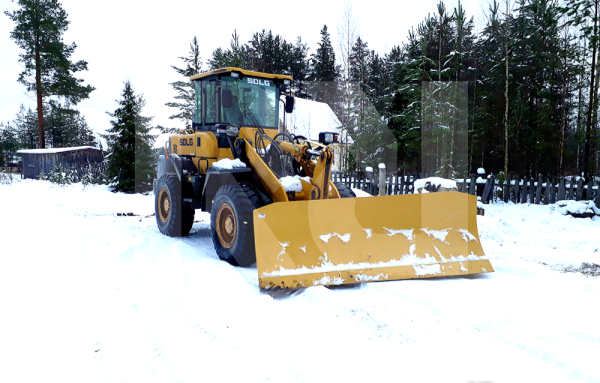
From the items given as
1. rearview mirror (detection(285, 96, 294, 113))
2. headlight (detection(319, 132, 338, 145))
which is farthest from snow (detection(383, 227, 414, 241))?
rearview mirror (detection(285, 96, 294, 113))

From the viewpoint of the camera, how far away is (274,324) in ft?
10.6

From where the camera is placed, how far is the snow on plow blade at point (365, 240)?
4.24m

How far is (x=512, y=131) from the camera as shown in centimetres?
2023

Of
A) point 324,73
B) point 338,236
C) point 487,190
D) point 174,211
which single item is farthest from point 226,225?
point 324,73

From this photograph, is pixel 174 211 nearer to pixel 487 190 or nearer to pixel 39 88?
pixel 487 190

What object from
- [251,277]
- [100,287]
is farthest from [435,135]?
[100,287]

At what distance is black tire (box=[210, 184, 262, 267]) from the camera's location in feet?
16.0

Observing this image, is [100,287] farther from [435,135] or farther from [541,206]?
Answer: [435,135]

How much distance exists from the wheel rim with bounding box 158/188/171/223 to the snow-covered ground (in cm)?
191

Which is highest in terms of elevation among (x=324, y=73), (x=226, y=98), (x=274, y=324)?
(x=324, y=73)

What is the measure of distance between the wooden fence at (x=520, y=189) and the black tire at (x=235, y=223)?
4.55 meters

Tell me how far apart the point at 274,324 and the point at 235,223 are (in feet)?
6.61

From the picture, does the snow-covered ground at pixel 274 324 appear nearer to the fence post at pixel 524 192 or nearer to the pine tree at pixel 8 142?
the fence post at pixel 524 192

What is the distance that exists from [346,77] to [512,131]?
8.88m
